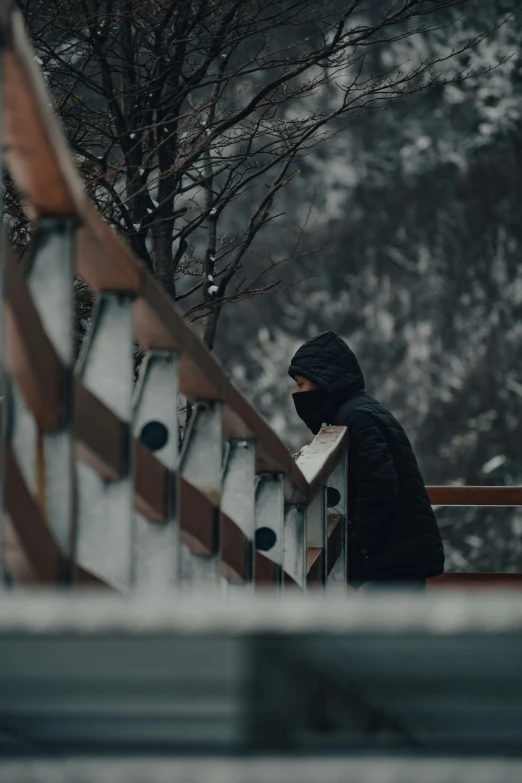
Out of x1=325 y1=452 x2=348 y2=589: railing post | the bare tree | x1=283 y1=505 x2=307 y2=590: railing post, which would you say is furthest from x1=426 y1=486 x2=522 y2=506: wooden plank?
x1=283 y1=505 x2=307 y2=590: railing post

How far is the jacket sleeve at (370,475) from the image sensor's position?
4.87 metres

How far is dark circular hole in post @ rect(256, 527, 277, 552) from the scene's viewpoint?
339cm

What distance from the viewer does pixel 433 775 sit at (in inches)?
38.7

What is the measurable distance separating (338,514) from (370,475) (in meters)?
0.19

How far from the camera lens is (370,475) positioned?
4.88 m

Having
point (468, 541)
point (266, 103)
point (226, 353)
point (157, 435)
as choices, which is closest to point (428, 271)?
point (226, 353)

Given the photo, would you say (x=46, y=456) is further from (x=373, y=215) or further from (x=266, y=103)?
(x=373, y=215)

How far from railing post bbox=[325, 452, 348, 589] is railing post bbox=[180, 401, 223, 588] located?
2152mm

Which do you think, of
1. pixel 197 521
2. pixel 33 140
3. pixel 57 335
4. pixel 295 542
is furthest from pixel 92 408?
pixel 295 542

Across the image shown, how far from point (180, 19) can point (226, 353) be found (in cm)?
3749

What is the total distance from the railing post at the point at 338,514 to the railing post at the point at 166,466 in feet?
8.14

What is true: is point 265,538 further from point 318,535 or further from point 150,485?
point 150,485

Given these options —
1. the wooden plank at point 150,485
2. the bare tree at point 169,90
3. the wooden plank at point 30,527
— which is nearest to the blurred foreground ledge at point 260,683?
the wooden plank at point 30,527

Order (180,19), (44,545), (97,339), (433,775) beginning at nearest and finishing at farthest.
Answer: (433,775) < (44,545) < (97,339) < (180,19)
